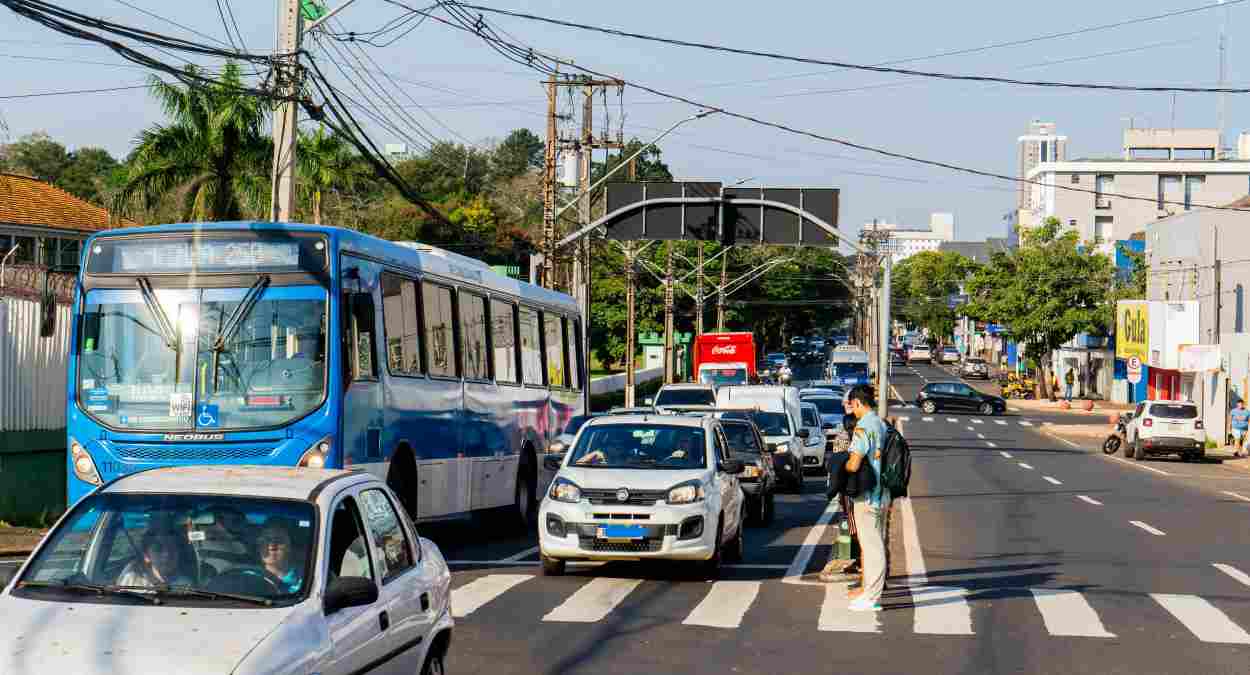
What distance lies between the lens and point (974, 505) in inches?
1072

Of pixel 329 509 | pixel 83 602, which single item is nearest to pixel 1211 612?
pixel 329 509

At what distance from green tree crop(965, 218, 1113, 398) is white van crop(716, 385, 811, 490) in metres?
60.3

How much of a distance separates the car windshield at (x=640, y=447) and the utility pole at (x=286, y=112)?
236 inches

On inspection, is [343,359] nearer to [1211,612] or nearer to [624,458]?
[624,458]

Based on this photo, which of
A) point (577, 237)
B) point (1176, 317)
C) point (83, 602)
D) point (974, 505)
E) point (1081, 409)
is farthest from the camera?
point (1081, 409)

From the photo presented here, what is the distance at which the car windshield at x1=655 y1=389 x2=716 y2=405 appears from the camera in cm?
4059

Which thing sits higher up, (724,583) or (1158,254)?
(1158,254)

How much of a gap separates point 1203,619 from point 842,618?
3187 mm

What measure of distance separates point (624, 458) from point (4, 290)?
862 cm

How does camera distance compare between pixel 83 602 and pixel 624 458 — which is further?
pixel 624 458

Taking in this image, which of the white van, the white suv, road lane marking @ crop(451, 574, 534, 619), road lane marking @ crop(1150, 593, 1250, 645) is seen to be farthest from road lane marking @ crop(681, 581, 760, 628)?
the white suv

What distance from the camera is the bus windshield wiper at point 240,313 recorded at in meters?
14.5

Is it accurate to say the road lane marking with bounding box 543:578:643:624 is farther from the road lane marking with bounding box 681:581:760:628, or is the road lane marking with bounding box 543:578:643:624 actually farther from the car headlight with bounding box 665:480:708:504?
the car headlight with bounding box 665:480:708:504

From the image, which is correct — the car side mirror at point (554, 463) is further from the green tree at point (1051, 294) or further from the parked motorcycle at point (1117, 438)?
the green tree at point (1051, 294)
